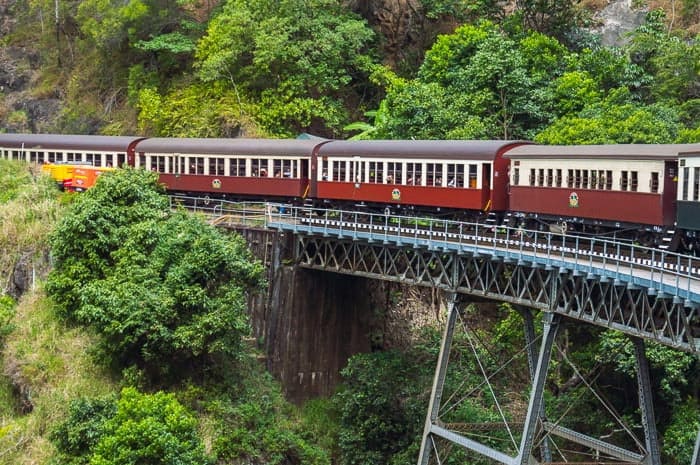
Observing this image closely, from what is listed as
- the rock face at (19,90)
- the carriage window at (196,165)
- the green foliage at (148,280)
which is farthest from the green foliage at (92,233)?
the rock face at (19,90)

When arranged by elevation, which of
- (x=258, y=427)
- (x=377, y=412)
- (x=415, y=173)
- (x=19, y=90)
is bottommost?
(x=377, y=412)

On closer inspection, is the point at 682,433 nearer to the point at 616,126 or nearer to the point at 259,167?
the point at 616,126

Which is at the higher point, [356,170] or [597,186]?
[597,186]

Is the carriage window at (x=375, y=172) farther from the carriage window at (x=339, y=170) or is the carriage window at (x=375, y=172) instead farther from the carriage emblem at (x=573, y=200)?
the carriage emblem at (x=573, y=200)

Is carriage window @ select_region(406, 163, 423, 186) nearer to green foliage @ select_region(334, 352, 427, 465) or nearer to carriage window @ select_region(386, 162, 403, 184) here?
carriage window @ select_region(386, 162, 403, 184)

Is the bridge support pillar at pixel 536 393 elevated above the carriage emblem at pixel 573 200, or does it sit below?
below

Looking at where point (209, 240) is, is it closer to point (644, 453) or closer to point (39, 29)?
point (644, 453)

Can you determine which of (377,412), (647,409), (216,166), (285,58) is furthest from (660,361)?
(285,58)

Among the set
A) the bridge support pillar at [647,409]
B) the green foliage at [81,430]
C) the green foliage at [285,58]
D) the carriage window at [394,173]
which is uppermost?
the green foliage at [285,58]
